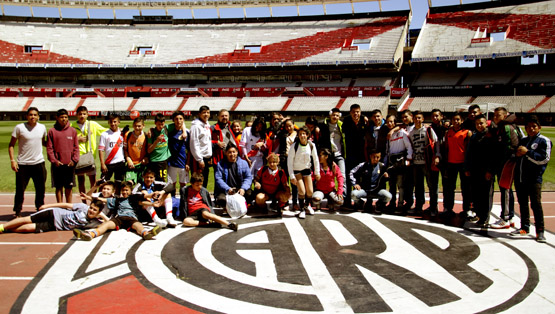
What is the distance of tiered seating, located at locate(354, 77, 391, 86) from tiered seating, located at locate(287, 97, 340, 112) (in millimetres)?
→ 4258

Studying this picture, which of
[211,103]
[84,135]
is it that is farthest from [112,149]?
[211,103]

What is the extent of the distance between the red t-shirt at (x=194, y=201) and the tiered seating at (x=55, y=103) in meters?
41.4

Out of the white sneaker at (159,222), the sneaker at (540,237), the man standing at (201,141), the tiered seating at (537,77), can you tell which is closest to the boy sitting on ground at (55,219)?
the white sneaker at (159,222)

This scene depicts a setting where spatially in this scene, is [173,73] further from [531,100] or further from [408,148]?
[408,148]

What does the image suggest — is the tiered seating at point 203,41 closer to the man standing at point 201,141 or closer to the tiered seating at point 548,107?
the tiered seating at point 548,107

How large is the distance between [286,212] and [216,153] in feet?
5.95

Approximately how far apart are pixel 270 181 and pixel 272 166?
0.30m

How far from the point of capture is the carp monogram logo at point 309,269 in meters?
3.86

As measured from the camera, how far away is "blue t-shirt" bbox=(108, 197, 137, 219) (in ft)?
21.4

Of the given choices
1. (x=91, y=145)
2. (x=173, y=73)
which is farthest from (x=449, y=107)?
(x=91, y=145)

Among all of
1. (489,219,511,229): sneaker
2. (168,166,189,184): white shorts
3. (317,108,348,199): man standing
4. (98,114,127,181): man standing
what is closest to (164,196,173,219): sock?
(168,166,189,184): white shorts

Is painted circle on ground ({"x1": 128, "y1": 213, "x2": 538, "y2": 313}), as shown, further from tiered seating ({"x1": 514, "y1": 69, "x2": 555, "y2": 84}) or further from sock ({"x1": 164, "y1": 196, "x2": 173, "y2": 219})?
tiered seating ({"x1": 514, "y1": 69, "x2": 555, "y2": 84})

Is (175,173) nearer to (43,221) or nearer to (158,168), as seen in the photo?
(158,168)

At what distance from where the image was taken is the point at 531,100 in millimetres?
35219
